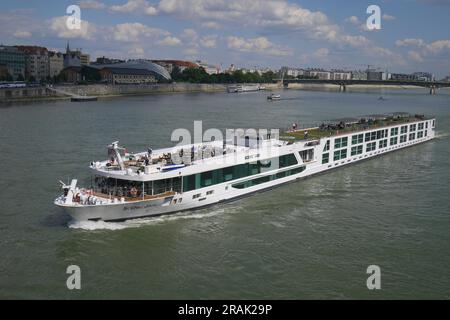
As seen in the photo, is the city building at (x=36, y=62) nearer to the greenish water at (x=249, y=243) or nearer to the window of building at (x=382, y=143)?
the window of building at (x=382, y=143)

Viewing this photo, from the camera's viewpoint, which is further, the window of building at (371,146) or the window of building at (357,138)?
the window of building at (371,146)

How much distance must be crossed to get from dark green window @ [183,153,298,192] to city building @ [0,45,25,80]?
101 metres

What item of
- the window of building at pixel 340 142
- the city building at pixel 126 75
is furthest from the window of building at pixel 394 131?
the city building at pixel 126 75

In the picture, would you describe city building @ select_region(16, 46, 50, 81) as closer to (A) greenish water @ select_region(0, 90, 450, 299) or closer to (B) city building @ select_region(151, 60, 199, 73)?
(B) city building @ select_region(151, 60, 199, 73)

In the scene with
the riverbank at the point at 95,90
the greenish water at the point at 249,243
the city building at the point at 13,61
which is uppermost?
the city building at the point at 13,61

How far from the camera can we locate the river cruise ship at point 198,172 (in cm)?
1507

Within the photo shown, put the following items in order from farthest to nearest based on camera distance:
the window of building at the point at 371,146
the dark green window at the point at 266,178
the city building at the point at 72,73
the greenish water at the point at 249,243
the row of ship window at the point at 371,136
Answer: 1. the city building at the point at 72,73
2. the window of building at the point at 371,146
3. the row of ship window at the point at 371,136
4. the dark green window at the point at 266,178
5. the greenish water at the point at 249,243

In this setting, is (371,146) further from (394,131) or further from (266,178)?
(266,178)

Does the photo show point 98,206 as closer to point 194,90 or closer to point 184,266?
point 184,266

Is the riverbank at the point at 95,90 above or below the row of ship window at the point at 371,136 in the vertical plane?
above

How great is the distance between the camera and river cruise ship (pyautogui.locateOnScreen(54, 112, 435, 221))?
15.1 metres

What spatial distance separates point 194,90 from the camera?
377ft

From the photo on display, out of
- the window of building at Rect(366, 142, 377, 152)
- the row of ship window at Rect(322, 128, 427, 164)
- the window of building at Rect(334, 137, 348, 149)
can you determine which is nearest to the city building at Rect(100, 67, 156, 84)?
the row of ship window at Rect(322, 128, 427, 164)
